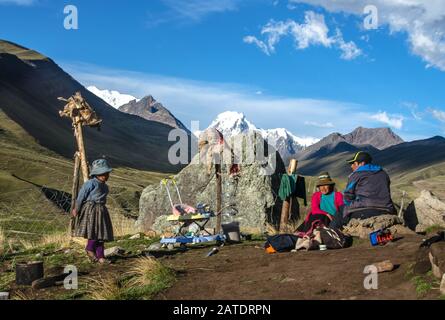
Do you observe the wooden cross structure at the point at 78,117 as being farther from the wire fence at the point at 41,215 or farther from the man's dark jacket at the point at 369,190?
the man's dark jacket at the point at 369,190

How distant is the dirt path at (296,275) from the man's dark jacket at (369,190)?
118cm

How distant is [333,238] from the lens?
11.4m

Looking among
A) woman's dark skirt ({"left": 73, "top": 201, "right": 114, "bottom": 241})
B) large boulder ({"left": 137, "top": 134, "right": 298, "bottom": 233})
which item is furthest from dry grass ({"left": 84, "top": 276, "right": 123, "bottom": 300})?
large boulder ({"left": 137, "top": 134, "right": 298, "bottom": 233})

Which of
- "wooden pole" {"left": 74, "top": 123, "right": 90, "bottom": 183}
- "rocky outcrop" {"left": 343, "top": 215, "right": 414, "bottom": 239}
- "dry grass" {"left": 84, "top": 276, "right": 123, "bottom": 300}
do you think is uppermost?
"wooden pole" {"left": 74, "top": 123, "right": 90, "bottom": 183}

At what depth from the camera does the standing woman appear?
11.7 meters

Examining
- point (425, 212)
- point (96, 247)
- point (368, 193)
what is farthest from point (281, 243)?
point (425, 212)

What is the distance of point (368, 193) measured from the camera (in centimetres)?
1250

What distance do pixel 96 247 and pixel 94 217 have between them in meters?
0.72

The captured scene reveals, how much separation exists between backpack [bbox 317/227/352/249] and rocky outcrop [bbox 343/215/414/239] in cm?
62

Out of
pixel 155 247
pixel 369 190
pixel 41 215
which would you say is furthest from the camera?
pixel 41 215

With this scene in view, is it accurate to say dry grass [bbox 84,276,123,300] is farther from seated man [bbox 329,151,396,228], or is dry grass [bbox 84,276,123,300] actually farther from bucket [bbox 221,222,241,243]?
seated man [bbox 329,151,396,228]

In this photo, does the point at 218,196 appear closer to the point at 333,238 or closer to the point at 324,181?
the point at 324,181
